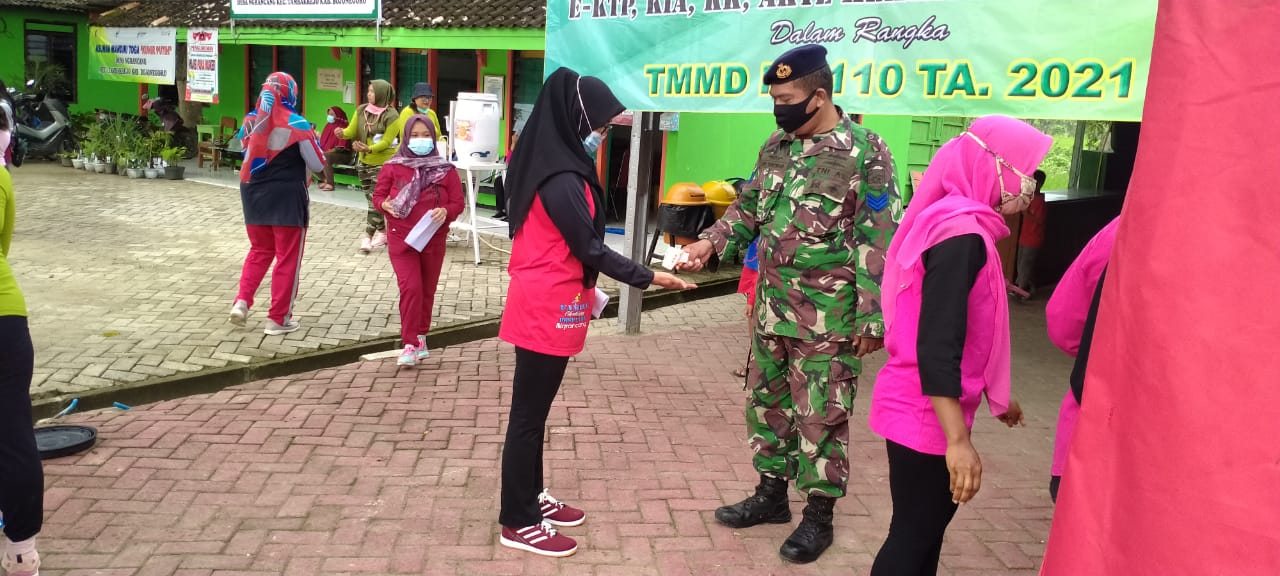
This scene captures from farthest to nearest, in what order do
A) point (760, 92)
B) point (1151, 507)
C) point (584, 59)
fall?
point (584, 59) < point (760, 92) < point (1151, 507)

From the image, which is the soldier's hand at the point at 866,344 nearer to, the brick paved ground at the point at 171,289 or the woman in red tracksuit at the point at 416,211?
the woman in red tracksuit at the point at 416,211

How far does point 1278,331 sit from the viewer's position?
1.39 metres

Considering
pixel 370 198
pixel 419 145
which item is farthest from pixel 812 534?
pixel 370 198

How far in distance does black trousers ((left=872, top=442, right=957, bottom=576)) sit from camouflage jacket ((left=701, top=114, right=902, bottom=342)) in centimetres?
95

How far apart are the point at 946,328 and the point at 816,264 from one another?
121cm

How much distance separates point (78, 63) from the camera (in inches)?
809

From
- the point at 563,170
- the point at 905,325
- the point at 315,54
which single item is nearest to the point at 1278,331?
the point at 905,325

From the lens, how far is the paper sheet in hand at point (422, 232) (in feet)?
18.9

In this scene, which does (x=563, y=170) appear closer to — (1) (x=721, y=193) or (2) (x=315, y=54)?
(1) (x=721, y=193)

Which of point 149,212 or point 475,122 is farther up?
point 475,122

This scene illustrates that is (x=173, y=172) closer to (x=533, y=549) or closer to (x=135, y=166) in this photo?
(x=135, y=166)

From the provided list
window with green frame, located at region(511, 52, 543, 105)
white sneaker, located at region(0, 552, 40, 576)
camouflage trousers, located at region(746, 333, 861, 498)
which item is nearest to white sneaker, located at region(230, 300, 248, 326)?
white sneaker, located at region(0, 552, 40, 576)

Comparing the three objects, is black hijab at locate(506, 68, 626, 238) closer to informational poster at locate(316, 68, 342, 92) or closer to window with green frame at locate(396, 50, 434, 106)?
window with green frame at locate(396, 50, 434, 106)

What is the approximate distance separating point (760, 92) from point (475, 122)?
4.57 meters
